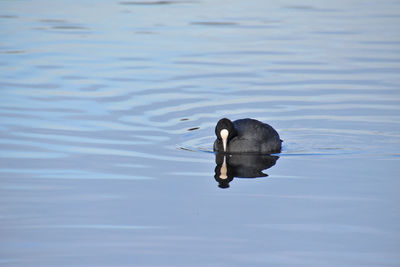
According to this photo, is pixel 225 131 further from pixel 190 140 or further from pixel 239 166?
pixel 190 140

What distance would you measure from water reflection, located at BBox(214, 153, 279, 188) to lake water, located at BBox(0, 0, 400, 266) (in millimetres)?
143

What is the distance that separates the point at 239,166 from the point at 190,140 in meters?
1.57

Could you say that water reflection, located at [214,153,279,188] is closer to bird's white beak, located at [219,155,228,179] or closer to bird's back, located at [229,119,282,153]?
bird's white beak, located at [219,155,228,179]

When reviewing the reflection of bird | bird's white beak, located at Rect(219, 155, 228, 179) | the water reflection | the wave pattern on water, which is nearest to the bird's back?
the reflection of bird

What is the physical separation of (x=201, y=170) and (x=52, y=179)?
6.52ft

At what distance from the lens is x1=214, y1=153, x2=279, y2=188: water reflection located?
10648mm

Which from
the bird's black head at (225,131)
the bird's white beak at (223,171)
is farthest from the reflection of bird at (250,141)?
the bird's white beak at (223,171)

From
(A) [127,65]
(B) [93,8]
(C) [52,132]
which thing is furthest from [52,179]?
(B) [93,8]

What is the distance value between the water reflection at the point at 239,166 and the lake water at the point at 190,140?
143 millimetres

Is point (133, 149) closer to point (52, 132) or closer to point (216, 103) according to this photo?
point (52, 132)

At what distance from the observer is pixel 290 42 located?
71.5ft

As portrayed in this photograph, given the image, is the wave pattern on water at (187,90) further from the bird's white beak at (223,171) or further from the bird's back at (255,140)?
the bird's white beak at (223,171)

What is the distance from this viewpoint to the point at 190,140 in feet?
41.8

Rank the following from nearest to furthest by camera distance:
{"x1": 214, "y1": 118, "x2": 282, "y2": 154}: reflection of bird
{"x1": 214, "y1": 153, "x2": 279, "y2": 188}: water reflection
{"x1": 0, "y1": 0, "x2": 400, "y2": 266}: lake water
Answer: {"x1": 0, "y1": 0, "x2": 400, "y2": 266}: lake water → {"x1": 214, "y1": 153, "x2": 279, "y2": 188}: water reflection → {"x1": 214, "y1": 118, "x2": 282, "y2": 154}: reflection of bird
